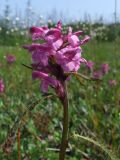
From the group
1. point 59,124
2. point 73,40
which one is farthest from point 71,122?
point 73,40

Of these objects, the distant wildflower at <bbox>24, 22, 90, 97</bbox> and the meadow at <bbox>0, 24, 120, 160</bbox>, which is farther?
the meadow at <bbox>0, 24, 120, 160</bbox>

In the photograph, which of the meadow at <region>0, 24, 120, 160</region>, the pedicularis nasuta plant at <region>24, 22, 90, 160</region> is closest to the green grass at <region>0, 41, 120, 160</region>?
the meadow at <region>0, 24, 120, 160</region>

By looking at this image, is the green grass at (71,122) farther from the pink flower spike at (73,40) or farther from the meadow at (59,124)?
the pink flower spike at (73,40)

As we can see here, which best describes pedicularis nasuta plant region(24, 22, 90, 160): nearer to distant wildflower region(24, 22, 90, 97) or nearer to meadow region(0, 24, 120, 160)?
distant wildflower region(24, 22, 90, 97)

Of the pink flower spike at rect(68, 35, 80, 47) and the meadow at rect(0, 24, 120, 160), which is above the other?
the pink flower spike at rect(68, 35, 80, 47)

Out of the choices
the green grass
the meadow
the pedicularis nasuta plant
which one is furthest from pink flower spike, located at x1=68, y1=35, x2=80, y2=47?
the green grass

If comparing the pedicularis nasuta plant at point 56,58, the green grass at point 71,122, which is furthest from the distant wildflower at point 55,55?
the green grass at point 71,122

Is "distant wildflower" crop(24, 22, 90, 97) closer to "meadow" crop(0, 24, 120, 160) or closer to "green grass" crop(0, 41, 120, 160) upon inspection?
"meadow" crop(0, 24, 120, 160)

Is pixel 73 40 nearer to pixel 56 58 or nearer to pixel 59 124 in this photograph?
pixel 56 58

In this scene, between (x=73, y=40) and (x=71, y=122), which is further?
(x=71, y=122)
